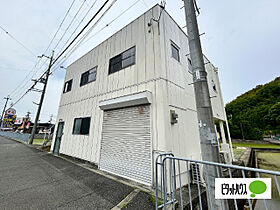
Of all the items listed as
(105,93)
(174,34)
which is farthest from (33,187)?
(174,34)

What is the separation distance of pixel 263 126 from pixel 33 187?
4466 cm

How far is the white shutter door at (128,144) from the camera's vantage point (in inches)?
144

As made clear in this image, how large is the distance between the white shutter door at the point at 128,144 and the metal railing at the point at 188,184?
1.83 feet

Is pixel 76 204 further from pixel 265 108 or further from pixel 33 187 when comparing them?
pixel 265 108

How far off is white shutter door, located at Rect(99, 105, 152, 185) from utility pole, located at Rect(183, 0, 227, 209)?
1.85 metres

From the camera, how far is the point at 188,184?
1.92 meters

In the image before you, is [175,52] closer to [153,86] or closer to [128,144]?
[153,86]

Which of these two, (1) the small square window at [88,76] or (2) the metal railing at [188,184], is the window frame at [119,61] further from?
(2) the metal railing at [188,184]

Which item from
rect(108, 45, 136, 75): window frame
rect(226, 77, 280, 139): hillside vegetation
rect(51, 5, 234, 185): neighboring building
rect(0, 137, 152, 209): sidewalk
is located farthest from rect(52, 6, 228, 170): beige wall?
rect(226, 77, 280, 139): hillside vegetation

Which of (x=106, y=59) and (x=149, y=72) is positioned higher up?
(x=106, y=59)

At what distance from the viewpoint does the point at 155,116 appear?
3703mm

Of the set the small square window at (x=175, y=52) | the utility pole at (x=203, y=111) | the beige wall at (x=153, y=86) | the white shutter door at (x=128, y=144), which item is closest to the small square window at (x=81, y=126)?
the beige wall at (x=153, y=86)

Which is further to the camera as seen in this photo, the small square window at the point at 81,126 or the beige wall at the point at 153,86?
the small square window at the point at 81,126

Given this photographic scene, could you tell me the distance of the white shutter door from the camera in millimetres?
3646
